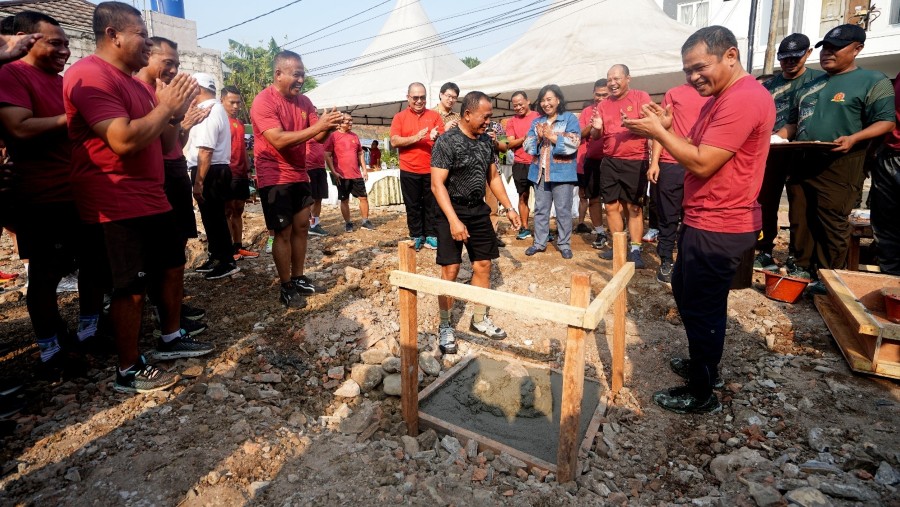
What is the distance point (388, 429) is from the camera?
275 cm

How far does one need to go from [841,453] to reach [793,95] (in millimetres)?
3349

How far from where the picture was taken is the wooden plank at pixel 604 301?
6.47 feet

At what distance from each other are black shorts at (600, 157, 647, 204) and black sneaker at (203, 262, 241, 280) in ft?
13.9

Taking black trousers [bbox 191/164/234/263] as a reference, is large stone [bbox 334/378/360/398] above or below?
below

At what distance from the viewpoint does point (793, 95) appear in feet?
14.1

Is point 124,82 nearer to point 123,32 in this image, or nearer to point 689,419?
point 123,32

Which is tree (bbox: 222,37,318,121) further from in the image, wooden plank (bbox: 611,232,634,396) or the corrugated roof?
wooden plank (bbox: 611,232,634,396)

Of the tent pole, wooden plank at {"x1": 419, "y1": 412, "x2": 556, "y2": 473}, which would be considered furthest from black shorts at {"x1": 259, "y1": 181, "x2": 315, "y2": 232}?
the tent pole

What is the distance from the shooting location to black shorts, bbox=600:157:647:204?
518 cm

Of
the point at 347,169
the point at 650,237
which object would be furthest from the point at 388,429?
the point at 347,169

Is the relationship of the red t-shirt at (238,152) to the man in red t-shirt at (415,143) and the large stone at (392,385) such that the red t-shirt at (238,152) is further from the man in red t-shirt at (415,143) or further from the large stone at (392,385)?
the large stone at (392,385)

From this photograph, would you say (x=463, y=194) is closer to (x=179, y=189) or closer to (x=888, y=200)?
(x=179, y=189)

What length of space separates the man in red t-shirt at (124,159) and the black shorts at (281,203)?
1033 mm

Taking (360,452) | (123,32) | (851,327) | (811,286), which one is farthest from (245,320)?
(811,286)
